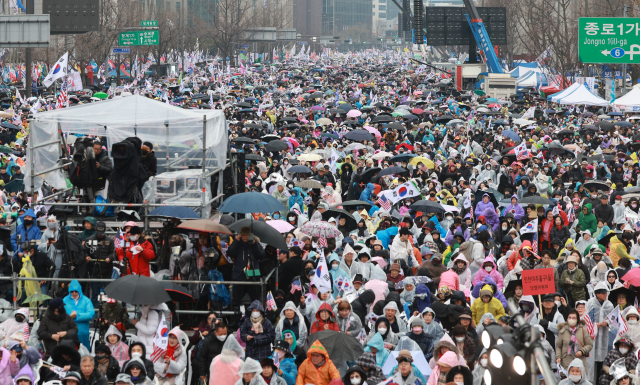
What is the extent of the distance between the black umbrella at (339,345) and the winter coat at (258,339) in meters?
0.58

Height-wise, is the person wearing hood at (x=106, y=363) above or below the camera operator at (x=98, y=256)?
below

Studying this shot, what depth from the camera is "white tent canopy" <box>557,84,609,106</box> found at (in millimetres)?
33375

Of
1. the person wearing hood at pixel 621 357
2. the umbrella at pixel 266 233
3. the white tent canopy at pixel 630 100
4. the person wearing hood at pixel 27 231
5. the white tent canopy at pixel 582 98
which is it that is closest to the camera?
the person wearing hood at pixel 621 357

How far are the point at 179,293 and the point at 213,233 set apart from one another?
66.8 inches

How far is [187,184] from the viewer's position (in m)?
12.2

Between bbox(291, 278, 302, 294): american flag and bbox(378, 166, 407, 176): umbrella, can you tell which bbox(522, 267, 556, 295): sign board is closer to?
bbox(291, 278, 302, 294): american flag

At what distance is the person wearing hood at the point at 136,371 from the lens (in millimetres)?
8445

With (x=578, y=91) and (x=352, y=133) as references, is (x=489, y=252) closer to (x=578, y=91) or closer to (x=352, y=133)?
(x=352, y=133)

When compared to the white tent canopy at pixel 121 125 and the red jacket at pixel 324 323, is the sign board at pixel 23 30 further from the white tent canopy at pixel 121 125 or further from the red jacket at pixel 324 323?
the red jacket at pixel 324 323

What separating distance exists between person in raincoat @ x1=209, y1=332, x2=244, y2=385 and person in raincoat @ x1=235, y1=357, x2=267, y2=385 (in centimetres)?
47

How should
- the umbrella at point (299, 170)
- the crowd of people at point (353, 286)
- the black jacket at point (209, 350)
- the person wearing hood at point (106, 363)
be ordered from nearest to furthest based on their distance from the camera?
the person wearing hood at point (106, 363) < the crowd of people at point (353, 286) < the black jacket at point (209, 350) < the umbrella at point (299, 170)

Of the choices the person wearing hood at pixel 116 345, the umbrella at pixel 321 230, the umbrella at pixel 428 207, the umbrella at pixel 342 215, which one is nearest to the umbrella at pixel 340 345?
the person wearing hood at pixel 116 345

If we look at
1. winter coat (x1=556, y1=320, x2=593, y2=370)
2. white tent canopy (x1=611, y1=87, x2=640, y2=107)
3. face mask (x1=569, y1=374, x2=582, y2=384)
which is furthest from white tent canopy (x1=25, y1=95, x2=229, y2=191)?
white tent canopy (x1=611, y1=87, x2=640, y2=107)

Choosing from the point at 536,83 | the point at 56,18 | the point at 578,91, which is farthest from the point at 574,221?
the point at 536,83
